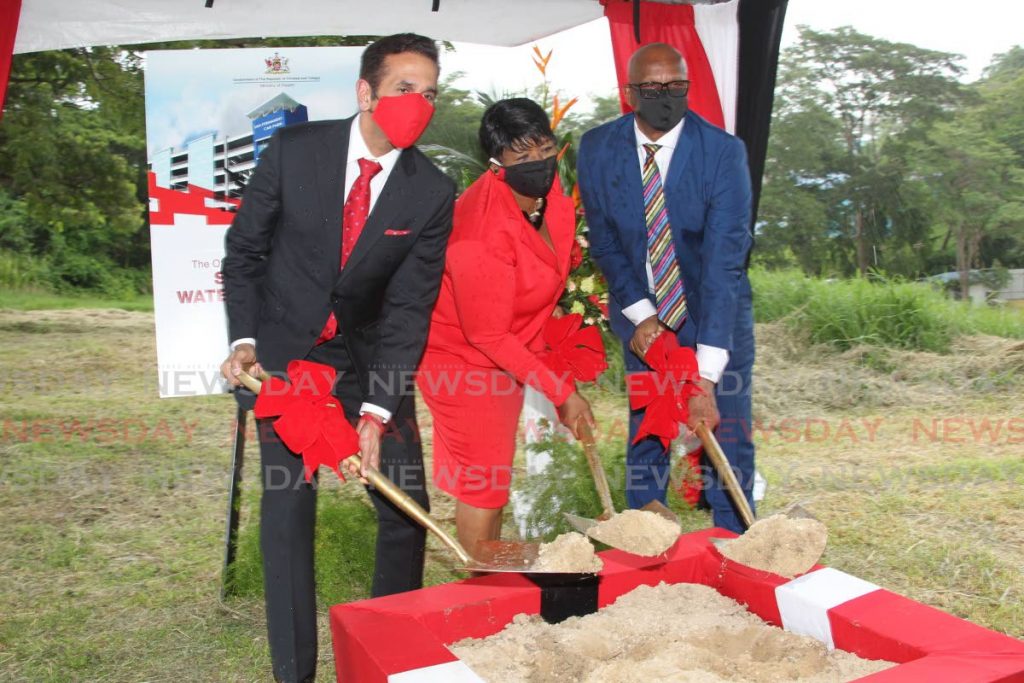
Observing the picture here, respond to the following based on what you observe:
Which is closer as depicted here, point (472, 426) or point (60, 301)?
point (472, 426)

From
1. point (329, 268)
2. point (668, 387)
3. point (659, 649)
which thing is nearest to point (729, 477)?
point (668, 387)

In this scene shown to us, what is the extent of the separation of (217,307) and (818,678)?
94.9 inches

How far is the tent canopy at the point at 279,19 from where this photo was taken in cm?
343

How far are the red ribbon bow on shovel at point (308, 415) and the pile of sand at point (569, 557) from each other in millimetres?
562

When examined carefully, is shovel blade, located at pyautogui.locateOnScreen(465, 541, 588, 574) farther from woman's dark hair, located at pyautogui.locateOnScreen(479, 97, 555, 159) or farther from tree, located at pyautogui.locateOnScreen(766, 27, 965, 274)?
tree, located at pyautogui.locateOnScreen(766, 27, 965, 274)

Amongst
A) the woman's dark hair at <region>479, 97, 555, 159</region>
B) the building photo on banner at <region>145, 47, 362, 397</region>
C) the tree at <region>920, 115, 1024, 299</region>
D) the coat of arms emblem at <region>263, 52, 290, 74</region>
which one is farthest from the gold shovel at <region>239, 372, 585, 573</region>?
the tree at <region>920, 115, 1024, 299</region>

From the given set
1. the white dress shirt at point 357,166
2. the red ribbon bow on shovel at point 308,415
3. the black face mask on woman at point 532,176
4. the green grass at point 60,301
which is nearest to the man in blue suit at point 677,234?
the black face mask on woman at point 532,176

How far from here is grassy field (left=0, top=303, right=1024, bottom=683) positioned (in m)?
3.36

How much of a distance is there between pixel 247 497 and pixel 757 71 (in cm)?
343

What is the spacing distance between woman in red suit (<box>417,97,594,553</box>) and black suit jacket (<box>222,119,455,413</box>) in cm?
17

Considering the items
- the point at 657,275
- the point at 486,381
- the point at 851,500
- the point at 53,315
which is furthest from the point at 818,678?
the point at 53,315

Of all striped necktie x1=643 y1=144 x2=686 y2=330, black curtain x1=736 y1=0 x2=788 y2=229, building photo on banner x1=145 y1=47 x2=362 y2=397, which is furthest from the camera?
black curtain x1=736 y1=0 x2=788 y2=229

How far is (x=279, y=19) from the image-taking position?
3.62m

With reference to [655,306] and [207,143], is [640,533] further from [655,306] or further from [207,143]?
[207,143]
